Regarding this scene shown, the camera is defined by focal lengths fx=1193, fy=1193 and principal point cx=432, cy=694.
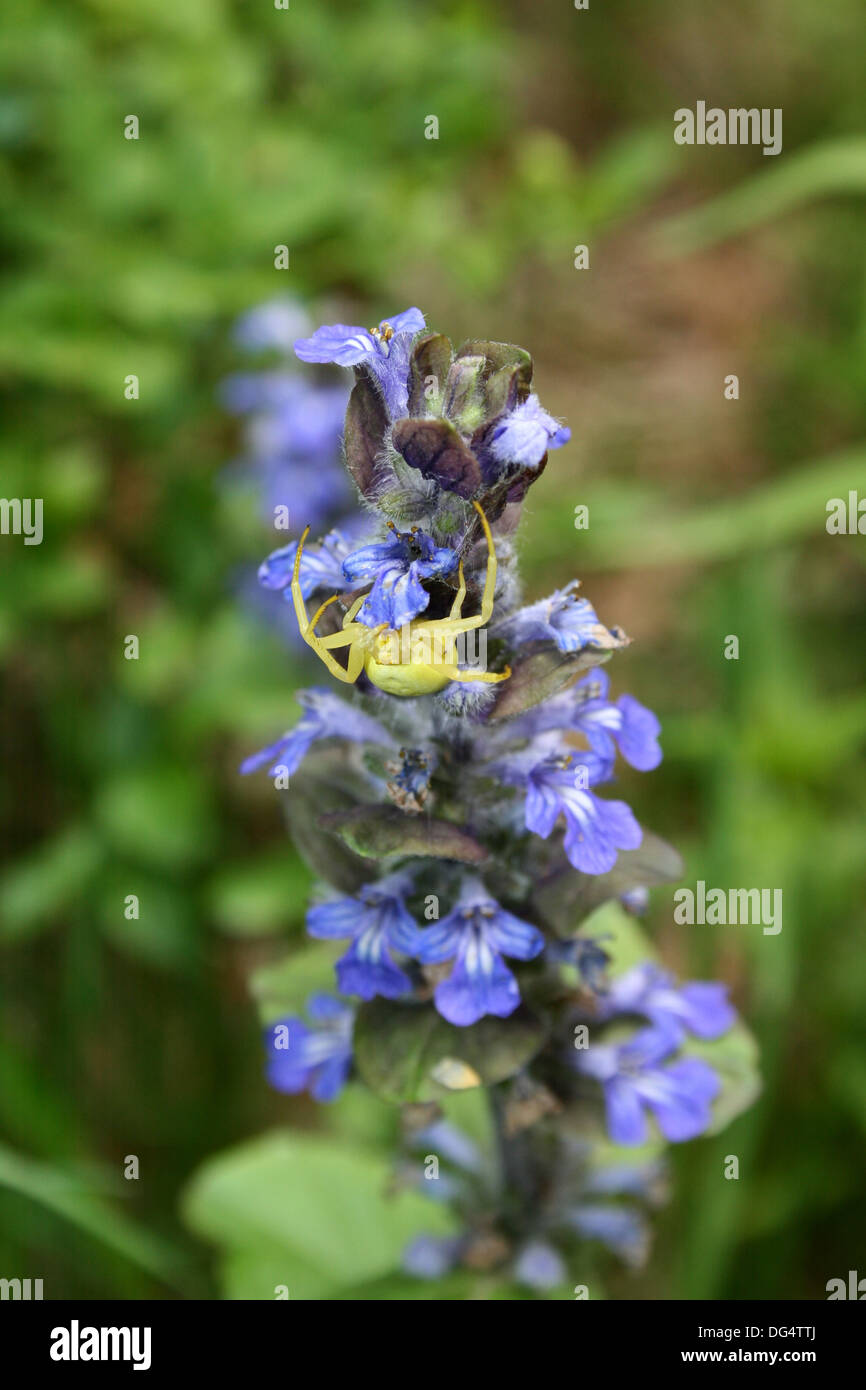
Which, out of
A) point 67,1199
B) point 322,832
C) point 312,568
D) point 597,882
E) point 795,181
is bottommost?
point 67,1199

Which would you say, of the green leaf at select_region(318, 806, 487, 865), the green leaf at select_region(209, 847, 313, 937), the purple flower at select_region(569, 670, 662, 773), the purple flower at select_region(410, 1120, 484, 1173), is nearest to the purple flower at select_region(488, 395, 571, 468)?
the purple flower at select_region(569, 670, 662, 773)

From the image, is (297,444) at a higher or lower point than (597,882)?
higher

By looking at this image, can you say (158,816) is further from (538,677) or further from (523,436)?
(523,436)

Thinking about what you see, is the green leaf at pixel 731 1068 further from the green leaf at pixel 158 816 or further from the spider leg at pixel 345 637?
the green leaf at pixel 158 816

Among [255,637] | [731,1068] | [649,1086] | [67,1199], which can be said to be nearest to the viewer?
[649,1086]

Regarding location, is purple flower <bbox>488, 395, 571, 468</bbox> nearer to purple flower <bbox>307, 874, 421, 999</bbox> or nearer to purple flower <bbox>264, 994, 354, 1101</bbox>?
purple flower <bbox>307, 874, 421, 999</bbox>

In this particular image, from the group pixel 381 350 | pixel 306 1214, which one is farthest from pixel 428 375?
pixel 306 1214
